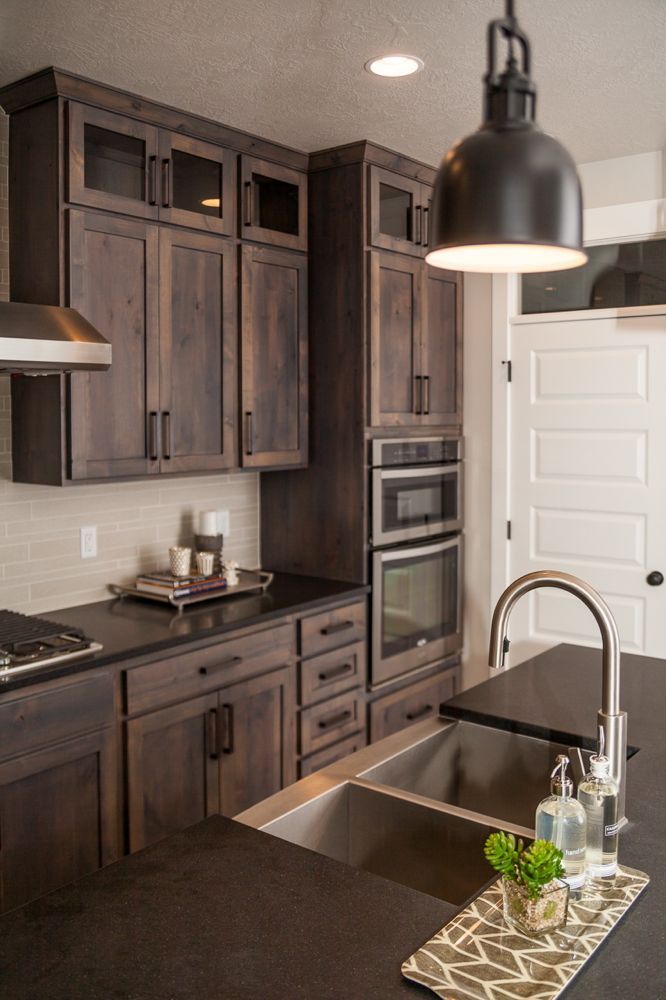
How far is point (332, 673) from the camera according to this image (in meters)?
3.34

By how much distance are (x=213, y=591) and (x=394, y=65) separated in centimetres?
181

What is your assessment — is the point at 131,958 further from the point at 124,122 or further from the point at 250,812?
the point at 124,122

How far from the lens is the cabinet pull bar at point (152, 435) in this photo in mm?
2955

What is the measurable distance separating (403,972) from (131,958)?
0.34m

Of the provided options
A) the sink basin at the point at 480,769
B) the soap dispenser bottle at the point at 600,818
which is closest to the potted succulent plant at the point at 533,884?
the soap dispenser bottle at the point at 600,818

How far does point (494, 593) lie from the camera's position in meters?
4.00

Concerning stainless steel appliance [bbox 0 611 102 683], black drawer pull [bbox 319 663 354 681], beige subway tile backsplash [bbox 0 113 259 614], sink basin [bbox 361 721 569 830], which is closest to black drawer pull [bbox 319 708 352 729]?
black drawer pull [bbox 319 663 354 681]

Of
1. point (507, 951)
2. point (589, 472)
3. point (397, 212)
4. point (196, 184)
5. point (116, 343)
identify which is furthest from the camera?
point (589, 472)

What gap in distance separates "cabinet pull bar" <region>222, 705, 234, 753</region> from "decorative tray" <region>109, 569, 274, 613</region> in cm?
38

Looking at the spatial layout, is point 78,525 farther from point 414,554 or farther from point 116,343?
point 414,554

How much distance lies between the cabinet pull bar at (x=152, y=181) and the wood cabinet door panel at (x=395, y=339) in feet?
2.97

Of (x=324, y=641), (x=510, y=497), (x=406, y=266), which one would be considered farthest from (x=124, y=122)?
(x=510, y=497)

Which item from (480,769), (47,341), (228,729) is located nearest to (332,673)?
(228,729)

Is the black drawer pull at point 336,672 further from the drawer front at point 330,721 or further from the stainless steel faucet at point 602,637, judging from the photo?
the stainless steel faucet at point 602,637
